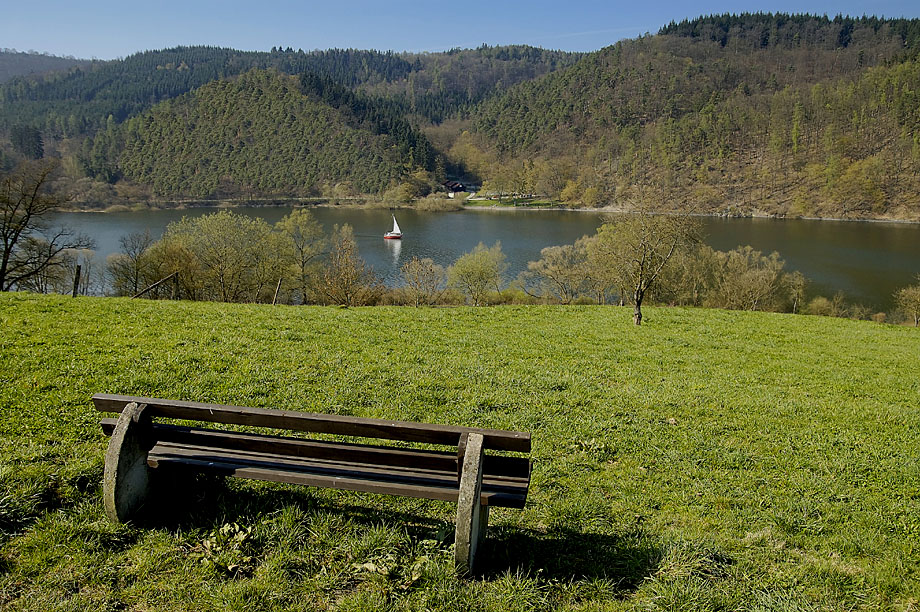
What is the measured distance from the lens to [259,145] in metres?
181

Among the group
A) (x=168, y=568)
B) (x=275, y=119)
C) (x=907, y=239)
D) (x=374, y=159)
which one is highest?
(x=275, y=119)

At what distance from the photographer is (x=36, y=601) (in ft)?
10.0

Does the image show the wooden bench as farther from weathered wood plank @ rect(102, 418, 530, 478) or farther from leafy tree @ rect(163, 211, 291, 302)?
leafy tree @ rect(163, 211, 291, 302)

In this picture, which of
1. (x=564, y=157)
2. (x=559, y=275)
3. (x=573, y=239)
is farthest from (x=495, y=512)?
(x=564, y=157)

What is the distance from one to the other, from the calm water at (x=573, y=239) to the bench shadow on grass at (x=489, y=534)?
149 ft

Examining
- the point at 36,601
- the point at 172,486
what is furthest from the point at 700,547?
the point at 36,601

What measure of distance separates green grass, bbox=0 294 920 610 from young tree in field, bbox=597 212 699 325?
7.66 meters

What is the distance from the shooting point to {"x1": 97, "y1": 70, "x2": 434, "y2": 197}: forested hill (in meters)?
166

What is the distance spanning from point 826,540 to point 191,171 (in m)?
190

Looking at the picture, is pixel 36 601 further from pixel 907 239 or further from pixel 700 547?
pixel 907 239

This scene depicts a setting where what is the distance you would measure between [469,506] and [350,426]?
954 millimetres

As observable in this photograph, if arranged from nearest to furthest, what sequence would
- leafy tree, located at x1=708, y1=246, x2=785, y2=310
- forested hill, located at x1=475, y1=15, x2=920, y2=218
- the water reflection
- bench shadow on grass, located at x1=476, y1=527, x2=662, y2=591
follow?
bench shadow on grass, located at x1=476, y1=527, x2=662, y2=591 < leafy tree, located at x1=708, y1=246, x2=785, y2=310 < the water reflection < forested hill, located at x1=475, y1=15, x2=920, y2=218

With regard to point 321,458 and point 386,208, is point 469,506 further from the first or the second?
point 386,208

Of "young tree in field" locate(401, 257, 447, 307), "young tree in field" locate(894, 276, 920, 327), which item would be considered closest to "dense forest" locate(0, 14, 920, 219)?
"young tree in field" locate(894, 276, 920, 327)
